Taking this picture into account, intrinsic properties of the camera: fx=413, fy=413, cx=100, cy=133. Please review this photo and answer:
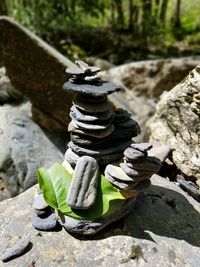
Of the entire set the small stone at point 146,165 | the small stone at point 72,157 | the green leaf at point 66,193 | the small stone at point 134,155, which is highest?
the small stone at point 134,155

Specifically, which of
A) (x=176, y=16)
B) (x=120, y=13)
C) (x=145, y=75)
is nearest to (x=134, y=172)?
(x=145, y=75)

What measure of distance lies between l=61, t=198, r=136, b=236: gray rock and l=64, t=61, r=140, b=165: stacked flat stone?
20cm

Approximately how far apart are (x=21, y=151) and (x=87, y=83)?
5.26ft

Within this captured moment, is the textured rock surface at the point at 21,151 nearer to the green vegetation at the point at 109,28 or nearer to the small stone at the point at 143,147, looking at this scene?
the small stone at the point at 143,147

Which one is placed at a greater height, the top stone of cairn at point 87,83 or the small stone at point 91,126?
the top stone of cairn at point 87,83

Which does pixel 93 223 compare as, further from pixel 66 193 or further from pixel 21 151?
pixel 21 151

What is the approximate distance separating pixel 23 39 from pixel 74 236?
6.97ft

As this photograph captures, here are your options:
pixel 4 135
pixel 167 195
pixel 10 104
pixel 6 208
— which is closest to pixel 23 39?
pixel 4 135

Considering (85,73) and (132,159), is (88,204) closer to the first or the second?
(132,159)

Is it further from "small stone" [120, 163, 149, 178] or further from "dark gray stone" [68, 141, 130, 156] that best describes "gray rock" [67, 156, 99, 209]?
"small stone" [120, 163, 149, 178]

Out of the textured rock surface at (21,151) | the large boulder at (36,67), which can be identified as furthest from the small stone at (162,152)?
the large boulder at (36,67)

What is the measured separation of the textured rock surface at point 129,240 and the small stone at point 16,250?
0.06ft

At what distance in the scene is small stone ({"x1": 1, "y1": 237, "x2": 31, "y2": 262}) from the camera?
1.70 metres

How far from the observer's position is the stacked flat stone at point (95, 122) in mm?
1634
